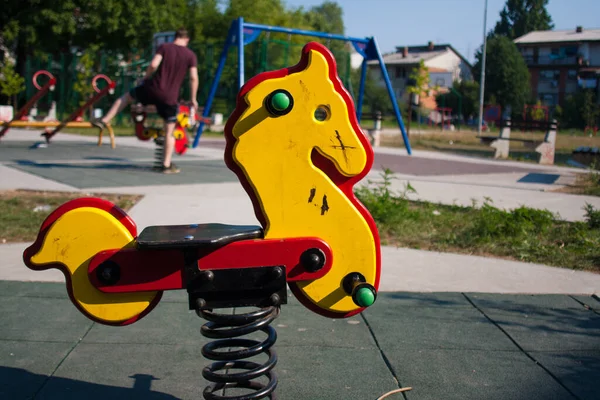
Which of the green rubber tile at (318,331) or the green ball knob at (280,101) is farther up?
the green ball knob at (280,101)

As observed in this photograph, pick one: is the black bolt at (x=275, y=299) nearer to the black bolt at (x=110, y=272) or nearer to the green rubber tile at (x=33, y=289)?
the black bolt at (x=110, y=272)

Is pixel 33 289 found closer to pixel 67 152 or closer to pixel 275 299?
pixel 275 299

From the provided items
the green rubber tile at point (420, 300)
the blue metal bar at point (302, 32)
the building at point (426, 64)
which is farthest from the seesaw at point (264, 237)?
the building at point (426, 64)

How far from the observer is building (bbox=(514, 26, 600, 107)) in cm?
6869

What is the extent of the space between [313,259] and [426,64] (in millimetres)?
82264

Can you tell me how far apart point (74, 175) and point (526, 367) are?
7303 mm

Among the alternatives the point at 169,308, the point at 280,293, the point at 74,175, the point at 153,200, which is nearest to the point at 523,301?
Result: the point at 169,308

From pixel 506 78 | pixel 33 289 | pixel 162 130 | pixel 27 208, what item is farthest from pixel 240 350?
pixel 506 78

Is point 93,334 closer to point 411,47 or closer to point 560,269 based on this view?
point 560,269

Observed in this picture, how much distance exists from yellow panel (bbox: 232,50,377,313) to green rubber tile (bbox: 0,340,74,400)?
51.4 inches

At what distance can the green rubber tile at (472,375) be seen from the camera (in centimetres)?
281

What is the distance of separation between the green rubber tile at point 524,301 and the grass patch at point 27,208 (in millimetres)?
3579

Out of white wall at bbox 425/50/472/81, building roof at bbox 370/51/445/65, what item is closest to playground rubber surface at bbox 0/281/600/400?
building roof at bbox 370/51/445/65

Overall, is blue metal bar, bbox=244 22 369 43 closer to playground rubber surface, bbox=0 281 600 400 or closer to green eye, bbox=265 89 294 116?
playground rubber surface, bbox=0 281 600 400
